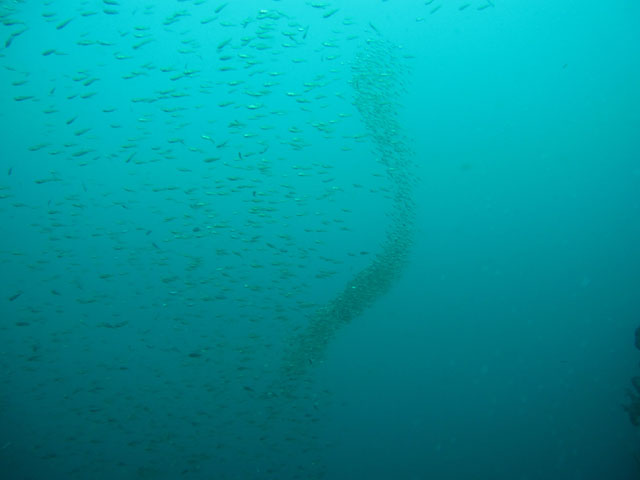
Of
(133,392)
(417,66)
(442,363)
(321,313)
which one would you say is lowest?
(442,363)

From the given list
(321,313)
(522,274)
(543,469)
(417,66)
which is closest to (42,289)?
(321,313)

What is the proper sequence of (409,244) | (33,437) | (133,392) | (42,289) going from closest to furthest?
(133,392)
(33,437)
(409,244)
(42,289)

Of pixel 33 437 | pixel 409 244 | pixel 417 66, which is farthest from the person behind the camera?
pixel 417 66

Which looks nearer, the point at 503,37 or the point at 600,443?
the point at 600,443

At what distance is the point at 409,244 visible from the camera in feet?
29.5

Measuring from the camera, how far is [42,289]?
959 cm

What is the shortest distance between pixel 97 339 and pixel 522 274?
10.4 metres

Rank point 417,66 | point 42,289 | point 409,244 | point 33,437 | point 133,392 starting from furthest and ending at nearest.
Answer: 1. point 417,66
2. point 42,289
3. point 409,244
4. point 33,437
5. point 133,392

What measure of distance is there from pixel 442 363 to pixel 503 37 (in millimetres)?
9121

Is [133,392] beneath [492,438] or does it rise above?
above

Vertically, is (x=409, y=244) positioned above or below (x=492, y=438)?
above

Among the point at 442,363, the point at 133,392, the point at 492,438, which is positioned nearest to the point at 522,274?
the point at 442,363

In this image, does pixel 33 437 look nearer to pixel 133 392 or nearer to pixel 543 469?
pixel 133 392

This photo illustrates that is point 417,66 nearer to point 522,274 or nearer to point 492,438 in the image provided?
point 522,274
